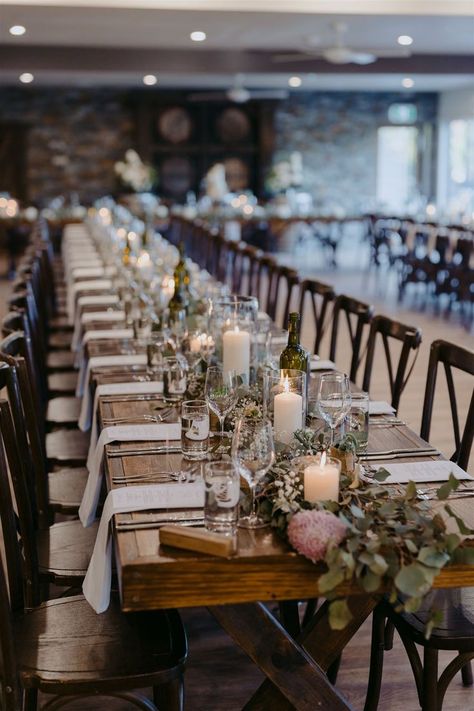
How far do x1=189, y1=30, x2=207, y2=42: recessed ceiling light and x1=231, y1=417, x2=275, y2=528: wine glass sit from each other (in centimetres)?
1051

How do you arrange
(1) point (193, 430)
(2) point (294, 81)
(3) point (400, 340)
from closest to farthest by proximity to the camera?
(1) point (193, 430), (3) point (400, 340), (2) point (294, 81)

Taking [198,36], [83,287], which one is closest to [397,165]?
[198,36]

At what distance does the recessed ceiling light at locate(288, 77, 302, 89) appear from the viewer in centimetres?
1641

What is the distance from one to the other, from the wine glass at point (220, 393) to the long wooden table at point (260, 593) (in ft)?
1.32

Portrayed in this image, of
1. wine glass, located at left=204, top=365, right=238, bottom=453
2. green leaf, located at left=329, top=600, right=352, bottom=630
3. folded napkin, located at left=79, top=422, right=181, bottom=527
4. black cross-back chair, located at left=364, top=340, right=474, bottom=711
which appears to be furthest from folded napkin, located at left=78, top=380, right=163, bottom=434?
green leaf, located at left=329, top=600, right=352, bottom=630

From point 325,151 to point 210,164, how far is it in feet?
7.83

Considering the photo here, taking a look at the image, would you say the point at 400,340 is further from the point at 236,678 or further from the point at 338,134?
the point at 338,134

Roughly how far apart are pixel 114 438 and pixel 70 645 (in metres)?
0.62

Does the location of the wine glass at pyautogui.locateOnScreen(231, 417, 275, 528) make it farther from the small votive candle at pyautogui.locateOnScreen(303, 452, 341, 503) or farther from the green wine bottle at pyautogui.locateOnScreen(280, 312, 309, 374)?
the green wine bottle at pyautogui.locateOnScreen(280, 312, 309, 374)

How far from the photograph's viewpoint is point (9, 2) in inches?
376

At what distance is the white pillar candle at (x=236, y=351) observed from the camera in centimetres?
298

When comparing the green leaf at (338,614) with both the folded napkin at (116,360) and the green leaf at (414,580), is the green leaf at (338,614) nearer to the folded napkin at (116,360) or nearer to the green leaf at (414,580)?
the green leaf at (414,580)

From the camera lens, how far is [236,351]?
2.99 m

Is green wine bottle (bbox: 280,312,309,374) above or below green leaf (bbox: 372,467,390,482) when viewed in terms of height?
above
